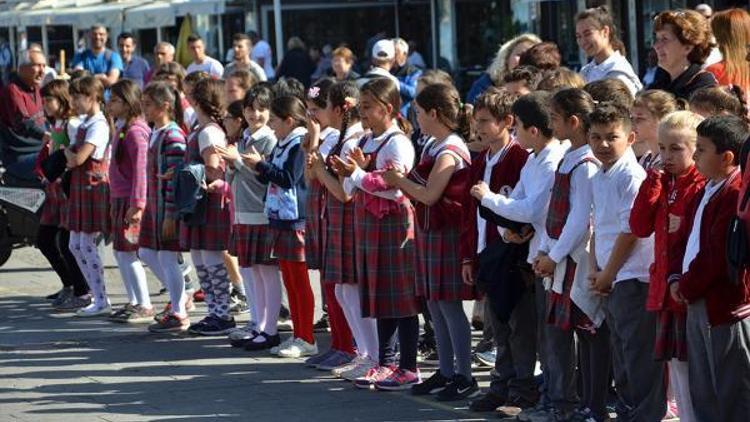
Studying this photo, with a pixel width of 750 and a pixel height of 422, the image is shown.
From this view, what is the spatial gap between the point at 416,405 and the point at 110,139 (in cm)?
489

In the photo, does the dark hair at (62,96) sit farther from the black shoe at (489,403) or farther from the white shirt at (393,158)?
the black shoe at (489,403)

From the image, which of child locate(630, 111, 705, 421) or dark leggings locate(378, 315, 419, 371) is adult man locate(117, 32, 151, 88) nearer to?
dark leggings locate(378, 315, 419, 371)

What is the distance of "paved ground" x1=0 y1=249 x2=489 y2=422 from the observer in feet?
27.9

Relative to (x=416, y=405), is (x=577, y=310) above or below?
above

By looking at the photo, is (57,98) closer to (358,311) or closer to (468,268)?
(358,311)

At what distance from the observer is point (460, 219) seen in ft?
27.8

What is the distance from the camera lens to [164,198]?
1135cm

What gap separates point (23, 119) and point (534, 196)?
10.3 m

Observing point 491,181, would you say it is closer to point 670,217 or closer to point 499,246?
point 499,246

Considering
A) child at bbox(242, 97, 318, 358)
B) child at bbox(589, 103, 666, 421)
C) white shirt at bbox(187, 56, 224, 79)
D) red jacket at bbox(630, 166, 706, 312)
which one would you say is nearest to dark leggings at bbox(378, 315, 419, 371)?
child at bbox(242, 97, 318, 358)

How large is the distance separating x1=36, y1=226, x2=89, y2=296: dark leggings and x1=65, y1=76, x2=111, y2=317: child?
17.1 inches

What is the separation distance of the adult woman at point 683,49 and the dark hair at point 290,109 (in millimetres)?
2455

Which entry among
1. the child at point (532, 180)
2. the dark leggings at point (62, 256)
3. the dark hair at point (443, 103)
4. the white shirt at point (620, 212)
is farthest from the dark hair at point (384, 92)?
the dark leggings at point (62, 256)

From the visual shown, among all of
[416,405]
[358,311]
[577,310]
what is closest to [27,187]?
[358,311]
